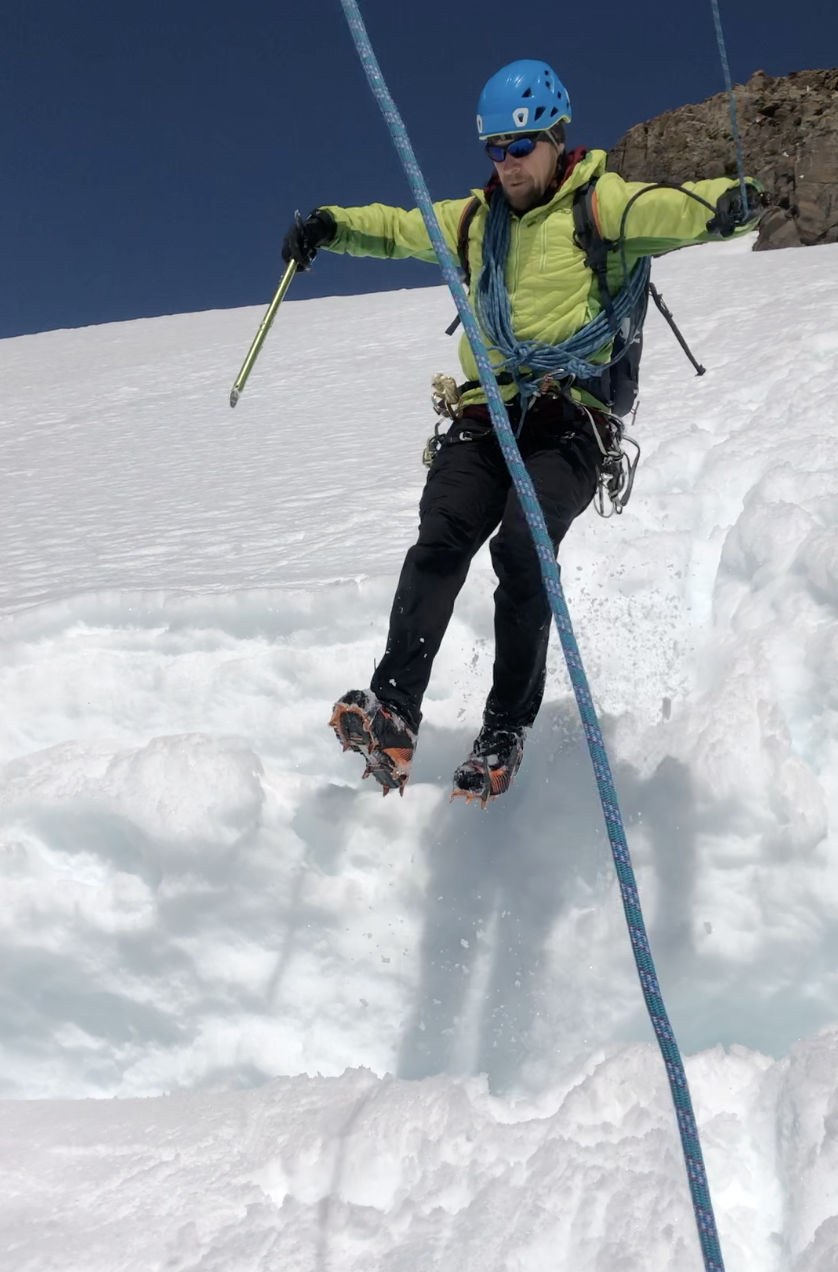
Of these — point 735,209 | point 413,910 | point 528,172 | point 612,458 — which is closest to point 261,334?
point 528,172

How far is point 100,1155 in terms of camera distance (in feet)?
7.96

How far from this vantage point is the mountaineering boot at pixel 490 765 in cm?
296

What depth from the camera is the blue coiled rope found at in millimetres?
2902

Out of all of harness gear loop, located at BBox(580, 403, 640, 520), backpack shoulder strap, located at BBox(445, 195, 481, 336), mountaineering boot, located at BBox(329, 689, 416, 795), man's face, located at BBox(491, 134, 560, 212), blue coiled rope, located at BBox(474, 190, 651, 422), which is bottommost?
mountaineering boot, located at BBox(329, 689, 416, 795)

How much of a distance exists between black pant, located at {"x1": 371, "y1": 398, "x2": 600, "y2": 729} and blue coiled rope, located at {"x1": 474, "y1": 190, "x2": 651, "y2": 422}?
0.11 meters

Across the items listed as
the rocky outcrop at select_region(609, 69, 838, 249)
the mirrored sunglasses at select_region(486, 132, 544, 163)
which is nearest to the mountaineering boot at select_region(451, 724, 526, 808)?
the mirrored sunglasses at select_region(486, 132, 544, 163)

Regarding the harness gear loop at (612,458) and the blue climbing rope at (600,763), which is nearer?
the blue climbing rope at (600,763)

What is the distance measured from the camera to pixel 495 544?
9.31 ft

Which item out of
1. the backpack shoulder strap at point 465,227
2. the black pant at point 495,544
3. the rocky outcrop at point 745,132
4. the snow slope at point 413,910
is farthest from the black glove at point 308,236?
the rocky outcrop at point 745,132

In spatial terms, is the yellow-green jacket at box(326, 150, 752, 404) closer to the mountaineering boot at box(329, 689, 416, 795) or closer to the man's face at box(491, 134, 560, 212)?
the man's face at box(491, 134, 560, 212)

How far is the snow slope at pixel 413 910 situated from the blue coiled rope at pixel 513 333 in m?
1.16

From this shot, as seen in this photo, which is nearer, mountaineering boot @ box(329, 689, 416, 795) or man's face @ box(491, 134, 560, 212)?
mountaineering boot @ box(329, 689, 416, 795)

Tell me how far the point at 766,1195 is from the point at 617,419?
78.7 inches

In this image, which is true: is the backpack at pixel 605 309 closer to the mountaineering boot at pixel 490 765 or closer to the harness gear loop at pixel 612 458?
the harness gear loop at pixel 612 458
